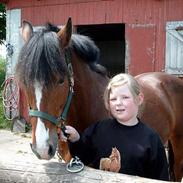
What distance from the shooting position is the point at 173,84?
184 inches

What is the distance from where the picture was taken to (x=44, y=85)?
2.37 m

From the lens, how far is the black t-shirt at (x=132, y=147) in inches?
85.1

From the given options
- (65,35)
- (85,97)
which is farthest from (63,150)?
(65,35)

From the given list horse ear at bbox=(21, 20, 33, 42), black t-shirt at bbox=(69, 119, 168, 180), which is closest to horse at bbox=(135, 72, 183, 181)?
horse ear at bbox=(21, 20, 33, 42)

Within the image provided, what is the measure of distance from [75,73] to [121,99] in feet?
2.76

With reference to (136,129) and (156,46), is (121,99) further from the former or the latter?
(156,46)

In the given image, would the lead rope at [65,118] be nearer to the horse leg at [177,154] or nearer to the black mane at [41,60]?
the black mane at [41,60]

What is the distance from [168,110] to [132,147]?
2.30 m

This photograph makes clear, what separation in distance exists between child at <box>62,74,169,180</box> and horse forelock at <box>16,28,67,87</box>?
14.1 inches

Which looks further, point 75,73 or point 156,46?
point 156,46

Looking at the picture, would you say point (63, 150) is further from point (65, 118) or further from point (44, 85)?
point (44, 85)

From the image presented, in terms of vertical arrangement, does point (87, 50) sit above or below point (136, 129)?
above

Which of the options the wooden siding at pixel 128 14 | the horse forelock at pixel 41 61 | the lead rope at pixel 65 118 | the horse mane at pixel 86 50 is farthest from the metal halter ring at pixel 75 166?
the wooden siding at pixel 128 14

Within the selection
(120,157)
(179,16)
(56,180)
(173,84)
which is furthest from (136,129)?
(179,16)
